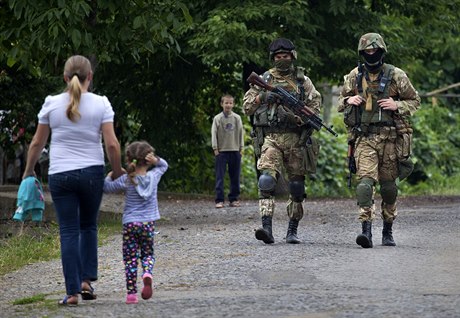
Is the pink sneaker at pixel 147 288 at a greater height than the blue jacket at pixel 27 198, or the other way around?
the blue jacket at pixel 27 198

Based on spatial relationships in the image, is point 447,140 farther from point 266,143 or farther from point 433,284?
point 433,284

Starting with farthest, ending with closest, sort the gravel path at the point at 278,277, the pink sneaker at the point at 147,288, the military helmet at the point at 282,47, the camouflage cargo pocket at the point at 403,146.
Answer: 1. the military helmet at the point at 282,47
2. the camouflage cargo pocket at the point at 403,146
3. the pink sneaker at the point at 147,288
4. the gravel path at the point at 278,277

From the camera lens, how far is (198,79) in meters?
25.4

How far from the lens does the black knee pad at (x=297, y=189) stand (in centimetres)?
1338

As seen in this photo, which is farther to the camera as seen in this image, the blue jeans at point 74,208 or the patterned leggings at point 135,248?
the patterned leggings at point 135,248

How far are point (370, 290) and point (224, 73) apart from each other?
15.8 meters

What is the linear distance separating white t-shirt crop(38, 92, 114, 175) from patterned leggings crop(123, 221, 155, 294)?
1.66 feet

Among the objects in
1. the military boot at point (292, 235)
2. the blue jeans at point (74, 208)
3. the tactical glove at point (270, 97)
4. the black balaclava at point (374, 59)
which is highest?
the black balaclava at point (374, 59)

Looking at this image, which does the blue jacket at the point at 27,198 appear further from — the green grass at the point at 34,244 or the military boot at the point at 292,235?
the military boot at the point at 292,235

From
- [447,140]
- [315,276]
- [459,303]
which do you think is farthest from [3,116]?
[447,140]

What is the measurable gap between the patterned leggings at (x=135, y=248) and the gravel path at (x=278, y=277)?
7.2 inches

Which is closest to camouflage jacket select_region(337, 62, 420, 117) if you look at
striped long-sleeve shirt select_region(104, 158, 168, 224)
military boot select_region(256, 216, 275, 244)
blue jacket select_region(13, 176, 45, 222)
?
military boot select_region(256, 216, 275, 244)

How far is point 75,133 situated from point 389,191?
4874 millimetres

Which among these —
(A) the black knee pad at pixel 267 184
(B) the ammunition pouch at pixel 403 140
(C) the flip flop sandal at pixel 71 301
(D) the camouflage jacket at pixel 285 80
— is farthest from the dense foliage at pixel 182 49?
(C) the flip flop sandal at pixel 71 301
